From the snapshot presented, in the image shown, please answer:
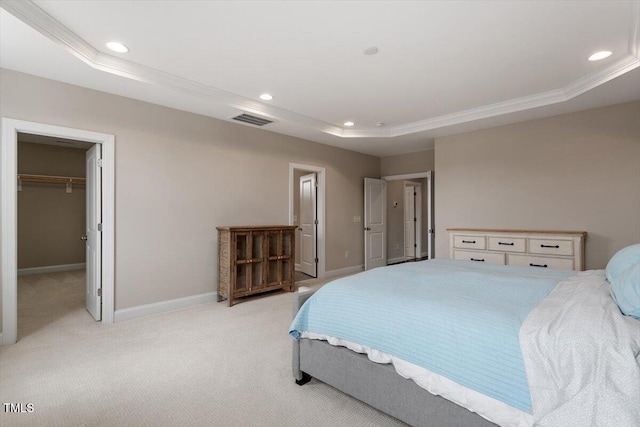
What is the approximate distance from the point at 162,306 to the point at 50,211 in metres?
4.50

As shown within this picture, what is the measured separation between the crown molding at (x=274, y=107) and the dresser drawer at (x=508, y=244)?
1665mm

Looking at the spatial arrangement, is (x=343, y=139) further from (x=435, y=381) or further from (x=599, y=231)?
(x=435, y=381)

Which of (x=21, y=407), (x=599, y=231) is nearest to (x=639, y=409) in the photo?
(x=21, y=407)

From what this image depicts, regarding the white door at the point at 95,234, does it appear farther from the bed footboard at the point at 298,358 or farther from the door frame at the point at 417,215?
the door frame at the point at 417,215

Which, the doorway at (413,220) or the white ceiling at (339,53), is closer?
the white ceiling at (339,53)

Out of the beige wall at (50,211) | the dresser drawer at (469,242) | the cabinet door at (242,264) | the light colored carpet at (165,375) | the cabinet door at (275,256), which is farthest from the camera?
the beige wall at (50,211)

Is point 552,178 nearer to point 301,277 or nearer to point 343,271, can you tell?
point 343,271

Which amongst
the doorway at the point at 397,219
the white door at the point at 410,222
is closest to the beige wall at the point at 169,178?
the doorway at the point at 397,219

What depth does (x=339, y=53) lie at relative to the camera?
2.82 meters

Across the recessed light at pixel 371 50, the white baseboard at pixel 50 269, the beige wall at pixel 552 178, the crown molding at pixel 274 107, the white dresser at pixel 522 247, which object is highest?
the recessed light at pixel 371 50

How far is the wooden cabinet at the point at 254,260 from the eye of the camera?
4.08m

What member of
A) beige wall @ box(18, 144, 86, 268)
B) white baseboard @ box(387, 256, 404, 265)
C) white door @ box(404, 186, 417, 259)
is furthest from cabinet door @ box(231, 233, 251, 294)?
white door @ box(404, 186, 417, 259)

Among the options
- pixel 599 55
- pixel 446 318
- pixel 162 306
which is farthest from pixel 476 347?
pixel 162 306

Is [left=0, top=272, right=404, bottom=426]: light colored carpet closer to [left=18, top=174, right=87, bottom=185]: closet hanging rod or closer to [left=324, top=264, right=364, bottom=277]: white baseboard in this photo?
[left=324, top=264, right=364, bottom=277]: white baseboard
